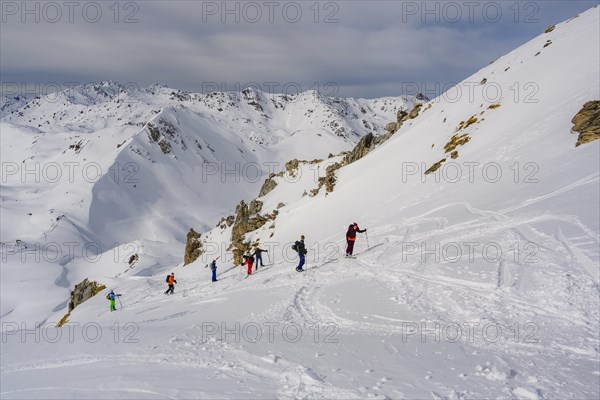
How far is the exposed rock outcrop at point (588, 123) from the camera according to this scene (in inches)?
843

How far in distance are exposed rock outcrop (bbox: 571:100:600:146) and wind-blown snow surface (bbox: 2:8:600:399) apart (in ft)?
2.10

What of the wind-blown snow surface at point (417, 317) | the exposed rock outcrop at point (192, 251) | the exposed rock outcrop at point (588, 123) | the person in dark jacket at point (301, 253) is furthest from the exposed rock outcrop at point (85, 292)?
the exposed rock outcrop at point (588, 123)

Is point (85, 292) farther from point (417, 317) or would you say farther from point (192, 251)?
point (417, 317)

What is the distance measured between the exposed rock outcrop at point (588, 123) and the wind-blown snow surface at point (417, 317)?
64 cm

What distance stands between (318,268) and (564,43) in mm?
36514

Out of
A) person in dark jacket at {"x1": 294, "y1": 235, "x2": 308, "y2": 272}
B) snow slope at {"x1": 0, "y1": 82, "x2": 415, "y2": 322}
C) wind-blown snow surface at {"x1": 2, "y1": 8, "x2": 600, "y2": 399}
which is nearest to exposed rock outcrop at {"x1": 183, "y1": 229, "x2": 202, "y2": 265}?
snow slope at {"x1": 0, "y1": 82, "x2": 415, "y2": 322}

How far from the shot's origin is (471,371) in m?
7.27

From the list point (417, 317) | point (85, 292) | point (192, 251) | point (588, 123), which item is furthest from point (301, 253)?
A: point (192, 251)

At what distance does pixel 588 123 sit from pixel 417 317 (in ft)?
62.1

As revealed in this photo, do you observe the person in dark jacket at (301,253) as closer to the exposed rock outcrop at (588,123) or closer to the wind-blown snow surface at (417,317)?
the wind-blown snow surface at (417,317)

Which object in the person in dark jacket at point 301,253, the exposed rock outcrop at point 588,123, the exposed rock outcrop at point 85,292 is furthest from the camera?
the exposed rock outcrop at point 85,292

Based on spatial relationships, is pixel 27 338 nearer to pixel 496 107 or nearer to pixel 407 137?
pixel 496 107

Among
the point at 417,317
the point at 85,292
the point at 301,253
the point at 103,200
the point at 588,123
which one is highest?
the point at 588,123

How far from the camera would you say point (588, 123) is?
2223cm
